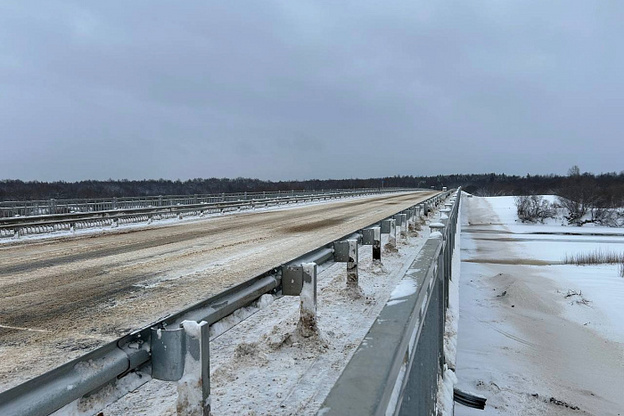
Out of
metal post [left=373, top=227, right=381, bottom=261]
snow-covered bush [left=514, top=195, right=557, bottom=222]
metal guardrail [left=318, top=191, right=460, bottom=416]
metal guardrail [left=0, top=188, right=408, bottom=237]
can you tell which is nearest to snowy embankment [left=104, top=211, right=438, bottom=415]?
metal guardrail [left=318, top=191, right=460, bottom=416]

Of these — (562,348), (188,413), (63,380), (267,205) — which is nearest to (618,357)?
(562,348)

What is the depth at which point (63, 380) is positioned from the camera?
1.88m

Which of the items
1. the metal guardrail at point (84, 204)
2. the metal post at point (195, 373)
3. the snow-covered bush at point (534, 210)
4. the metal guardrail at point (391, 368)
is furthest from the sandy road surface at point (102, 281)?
the snow-covered bush at point (534, 210)

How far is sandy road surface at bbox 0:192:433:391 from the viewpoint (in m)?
4.93

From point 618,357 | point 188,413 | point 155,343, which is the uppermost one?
point 155,343

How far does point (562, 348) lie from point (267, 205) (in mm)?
28196

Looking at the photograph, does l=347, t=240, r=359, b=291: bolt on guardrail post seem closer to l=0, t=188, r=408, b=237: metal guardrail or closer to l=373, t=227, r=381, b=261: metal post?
l=373, t=227, r=381, b=261: metal post

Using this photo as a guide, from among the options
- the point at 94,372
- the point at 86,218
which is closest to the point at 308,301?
the point at 94,372

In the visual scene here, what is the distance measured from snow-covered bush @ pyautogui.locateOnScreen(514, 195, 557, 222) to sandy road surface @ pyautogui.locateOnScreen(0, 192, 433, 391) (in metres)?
39.3

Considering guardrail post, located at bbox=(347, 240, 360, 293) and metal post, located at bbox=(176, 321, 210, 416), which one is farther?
guardrail post, located at bbox=(347, 240, 360, 293)

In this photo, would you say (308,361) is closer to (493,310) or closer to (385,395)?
(385,395)

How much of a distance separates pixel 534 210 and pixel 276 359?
50034mm

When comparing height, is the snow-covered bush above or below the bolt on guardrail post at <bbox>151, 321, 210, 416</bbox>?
below

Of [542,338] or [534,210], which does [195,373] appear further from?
[534,210]
